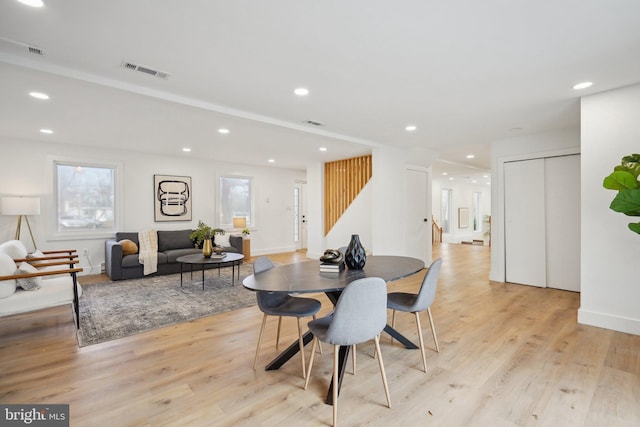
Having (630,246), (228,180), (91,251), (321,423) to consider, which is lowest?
(321,423)

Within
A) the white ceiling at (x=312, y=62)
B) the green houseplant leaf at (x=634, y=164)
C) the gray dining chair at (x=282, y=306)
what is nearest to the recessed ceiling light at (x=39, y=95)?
the white ceiling at (x=312, y=62)

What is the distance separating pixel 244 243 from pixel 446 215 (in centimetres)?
913

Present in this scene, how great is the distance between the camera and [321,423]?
1.80 meters

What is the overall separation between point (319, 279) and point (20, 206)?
5.29 m

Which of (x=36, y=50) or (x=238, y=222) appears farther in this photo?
(x=238, y=222)

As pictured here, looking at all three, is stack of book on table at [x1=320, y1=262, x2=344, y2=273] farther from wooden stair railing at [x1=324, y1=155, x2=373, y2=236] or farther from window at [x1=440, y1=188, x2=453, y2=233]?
window at [x1=440, y1=188, x2=453, y2=233]

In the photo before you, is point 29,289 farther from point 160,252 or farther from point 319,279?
point 160,252

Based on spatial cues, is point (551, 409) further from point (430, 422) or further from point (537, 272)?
point (537, 272)

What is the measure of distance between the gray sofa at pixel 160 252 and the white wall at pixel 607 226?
5696 millimetres

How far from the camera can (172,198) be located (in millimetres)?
6855

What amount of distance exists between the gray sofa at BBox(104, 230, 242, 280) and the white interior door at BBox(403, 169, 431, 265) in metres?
3.55

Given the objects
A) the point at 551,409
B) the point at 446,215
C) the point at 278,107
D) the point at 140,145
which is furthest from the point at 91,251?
the point at 446,215

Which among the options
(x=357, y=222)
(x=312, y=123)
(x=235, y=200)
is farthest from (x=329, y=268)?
(x=235, y=200)

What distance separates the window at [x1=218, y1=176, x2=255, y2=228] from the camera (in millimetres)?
7770
